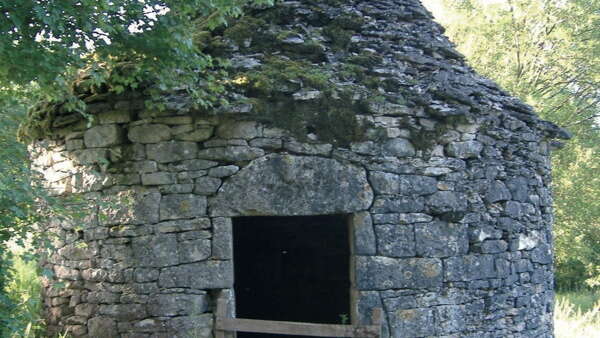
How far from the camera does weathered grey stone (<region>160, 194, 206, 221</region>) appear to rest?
15.5 ft

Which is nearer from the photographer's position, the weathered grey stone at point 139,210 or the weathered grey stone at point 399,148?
the weathered grey stone at point 139,210

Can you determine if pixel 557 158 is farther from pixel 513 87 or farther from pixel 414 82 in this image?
pixel 414 82

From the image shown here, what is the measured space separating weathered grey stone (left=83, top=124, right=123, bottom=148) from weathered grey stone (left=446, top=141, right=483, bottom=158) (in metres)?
2.78

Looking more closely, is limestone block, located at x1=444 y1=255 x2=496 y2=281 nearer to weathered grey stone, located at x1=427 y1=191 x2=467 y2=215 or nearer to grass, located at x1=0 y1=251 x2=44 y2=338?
weathered grey stone, located at x1=427 y1=191 x2=467 y2=215

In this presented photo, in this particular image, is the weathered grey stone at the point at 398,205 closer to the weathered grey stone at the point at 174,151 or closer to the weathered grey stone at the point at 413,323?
the weathered grey stone at the point at 413,323

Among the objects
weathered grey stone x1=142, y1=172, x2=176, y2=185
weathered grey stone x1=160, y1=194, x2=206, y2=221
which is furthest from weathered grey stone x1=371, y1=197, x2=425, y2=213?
weathered grey stone x1=142, y1=172, x2=176, y2=185

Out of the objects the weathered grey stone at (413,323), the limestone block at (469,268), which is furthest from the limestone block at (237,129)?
the limestone block at (469,268)

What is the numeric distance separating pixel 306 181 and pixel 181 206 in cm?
100

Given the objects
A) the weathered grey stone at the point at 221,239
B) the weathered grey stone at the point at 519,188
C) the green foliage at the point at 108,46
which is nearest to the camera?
the green foliage at the point at 108,46

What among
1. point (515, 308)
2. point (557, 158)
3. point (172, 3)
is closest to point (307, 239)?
point (515, 308)

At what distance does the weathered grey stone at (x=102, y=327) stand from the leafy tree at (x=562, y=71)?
11.4m

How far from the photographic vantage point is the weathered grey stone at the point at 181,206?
4.71 m

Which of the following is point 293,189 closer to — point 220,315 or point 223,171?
point 223,171

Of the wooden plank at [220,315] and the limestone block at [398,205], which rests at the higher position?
the limestone block at [398,205]
